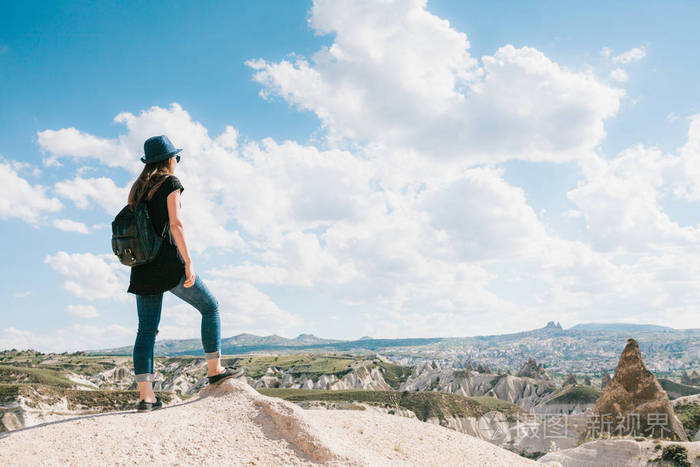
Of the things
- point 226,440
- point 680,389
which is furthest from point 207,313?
point 680,389

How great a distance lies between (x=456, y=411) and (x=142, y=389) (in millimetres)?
74520

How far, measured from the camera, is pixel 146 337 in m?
6.66

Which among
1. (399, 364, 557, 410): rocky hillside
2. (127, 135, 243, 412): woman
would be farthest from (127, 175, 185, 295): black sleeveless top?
(399, 364, 557, 410): rocky hillside

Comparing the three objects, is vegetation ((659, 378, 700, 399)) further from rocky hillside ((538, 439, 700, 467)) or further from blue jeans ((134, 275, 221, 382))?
blue jeans ((134, 275, 221, 382))

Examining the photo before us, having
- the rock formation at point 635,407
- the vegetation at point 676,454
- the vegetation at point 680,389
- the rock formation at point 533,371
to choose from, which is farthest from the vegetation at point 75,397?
the rock formation at point 533,371

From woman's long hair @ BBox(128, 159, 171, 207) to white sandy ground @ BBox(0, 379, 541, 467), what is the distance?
9.00ft

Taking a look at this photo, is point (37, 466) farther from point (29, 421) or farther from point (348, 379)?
point (348, 379)

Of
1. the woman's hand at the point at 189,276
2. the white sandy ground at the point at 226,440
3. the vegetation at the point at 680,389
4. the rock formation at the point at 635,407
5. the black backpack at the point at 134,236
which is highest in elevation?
the black backpack at the point at 134,236

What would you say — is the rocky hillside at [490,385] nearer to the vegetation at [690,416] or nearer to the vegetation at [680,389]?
the vegetation at [680,389]

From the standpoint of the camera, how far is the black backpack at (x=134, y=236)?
20.6 ft

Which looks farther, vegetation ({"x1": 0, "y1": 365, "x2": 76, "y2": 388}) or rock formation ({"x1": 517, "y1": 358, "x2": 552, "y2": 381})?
rock formation ({"x1": 517, "y1": 358, "x2": 552, "y2": 381})

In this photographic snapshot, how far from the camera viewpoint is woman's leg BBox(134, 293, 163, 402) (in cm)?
660

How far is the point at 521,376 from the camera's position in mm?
115688

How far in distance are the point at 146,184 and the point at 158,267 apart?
1.06m
